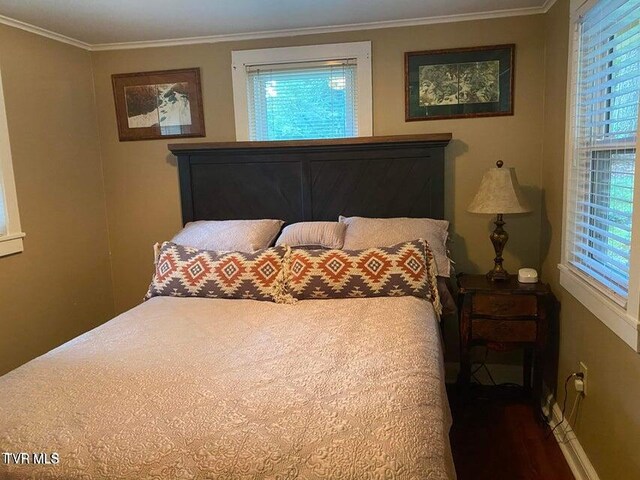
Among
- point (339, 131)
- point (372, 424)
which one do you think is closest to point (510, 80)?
point (339, 131)

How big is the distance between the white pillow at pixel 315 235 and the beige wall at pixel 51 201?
1374 millimetres

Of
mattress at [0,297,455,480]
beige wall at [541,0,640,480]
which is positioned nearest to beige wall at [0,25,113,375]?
mattress at [0,297,455,480]

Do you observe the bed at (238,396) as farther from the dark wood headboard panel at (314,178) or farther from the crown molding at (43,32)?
the crown molding at (43,32)

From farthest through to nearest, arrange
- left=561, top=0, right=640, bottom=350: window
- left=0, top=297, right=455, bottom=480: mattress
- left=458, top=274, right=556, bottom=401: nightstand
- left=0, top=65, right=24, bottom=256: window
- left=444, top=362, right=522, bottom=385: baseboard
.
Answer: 1. left=444, top=362, right=522, bottom=385: baseboard
2. left=0, top=65, right=24, bottom=256: window
3. left=458, top=274, right=556, bottom=401: nightstand
4. left=561, top=0, right=640, bottom=350: window
5. left=0, top=297, right=455, bottom=480: mattress

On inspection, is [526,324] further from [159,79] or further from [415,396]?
[159,79]

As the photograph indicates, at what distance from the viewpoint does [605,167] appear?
187 cm

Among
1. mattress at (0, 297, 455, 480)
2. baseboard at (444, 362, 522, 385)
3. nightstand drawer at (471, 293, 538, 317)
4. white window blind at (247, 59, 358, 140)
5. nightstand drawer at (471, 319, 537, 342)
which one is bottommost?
baseboard at (444, 362, 522, 385)

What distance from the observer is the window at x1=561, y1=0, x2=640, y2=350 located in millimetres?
1607

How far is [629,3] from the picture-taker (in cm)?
163

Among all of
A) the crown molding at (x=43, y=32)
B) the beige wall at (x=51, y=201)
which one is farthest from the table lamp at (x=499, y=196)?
the crown molding at (x=43, y=32)

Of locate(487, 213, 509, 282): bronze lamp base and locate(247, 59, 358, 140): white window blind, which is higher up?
locate(247, 59, 358, 140): white window blind

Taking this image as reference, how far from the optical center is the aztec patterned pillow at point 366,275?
2.24 m

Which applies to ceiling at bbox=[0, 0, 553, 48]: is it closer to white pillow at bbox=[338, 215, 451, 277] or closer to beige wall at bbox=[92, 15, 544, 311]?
beige wall at bbox=[92, 15, 544, 311]

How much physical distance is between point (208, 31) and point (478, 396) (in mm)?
2664
